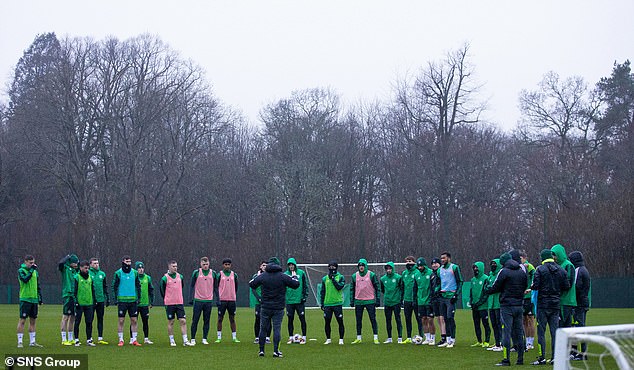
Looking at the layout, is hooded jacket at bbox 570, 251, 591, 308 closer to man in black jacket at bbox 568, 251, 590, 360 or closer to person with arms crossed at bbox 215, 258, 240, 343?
man in black jacket at bbox 568, 251, 590, 360

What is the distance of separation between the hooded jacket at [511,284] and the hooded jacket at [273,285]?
168 inches

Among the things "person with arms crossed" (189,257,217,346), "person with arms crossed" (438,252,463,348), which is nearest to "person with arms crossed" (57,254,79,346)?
"person with arms crossed" (189,257,217,346)

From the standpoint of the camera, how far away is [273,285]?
723 inches

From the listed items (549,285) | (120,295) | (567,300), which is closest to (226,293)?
(120,295)

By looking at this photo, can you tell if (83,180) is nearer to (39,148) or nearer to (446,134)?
(39,148)

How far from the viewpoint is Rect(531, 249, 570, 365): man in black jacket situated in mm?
16656

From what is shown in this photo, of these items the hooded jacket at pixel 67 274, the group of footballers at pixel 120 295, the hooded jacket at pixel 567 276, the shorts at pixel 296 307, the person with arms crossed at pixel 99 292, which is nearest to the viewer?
the hooded jacket at pixel 567 276

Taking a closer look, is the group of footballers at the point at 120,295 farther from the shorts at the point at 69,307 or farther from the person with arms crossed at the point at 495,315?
the person with arms crossed at the point at 495,315

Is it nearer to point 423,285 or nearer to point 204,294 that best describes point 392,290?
point 423,285

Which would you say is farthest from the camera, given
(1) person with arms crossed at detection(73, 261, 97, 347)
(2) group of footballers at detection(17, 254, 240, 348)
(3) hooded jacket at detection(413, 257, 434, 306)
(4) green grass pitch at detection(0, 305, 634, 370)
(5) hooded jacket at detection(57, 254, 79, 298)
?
(3) hooded jacket at detection(413, 257, 434, 306)

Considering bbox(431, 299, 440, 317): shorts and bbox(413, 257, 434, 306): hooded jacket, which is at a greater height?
bbox(413, 257, 434, 306): hooded jacket

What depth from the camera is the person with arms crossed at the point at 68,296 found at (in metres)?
21.6

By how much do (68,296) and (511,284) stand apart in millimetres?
10966

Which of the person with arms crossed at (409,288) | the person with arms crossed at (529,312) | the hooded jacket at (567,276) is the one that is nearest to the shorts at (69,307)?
the person with arms crossed at (409,288)
